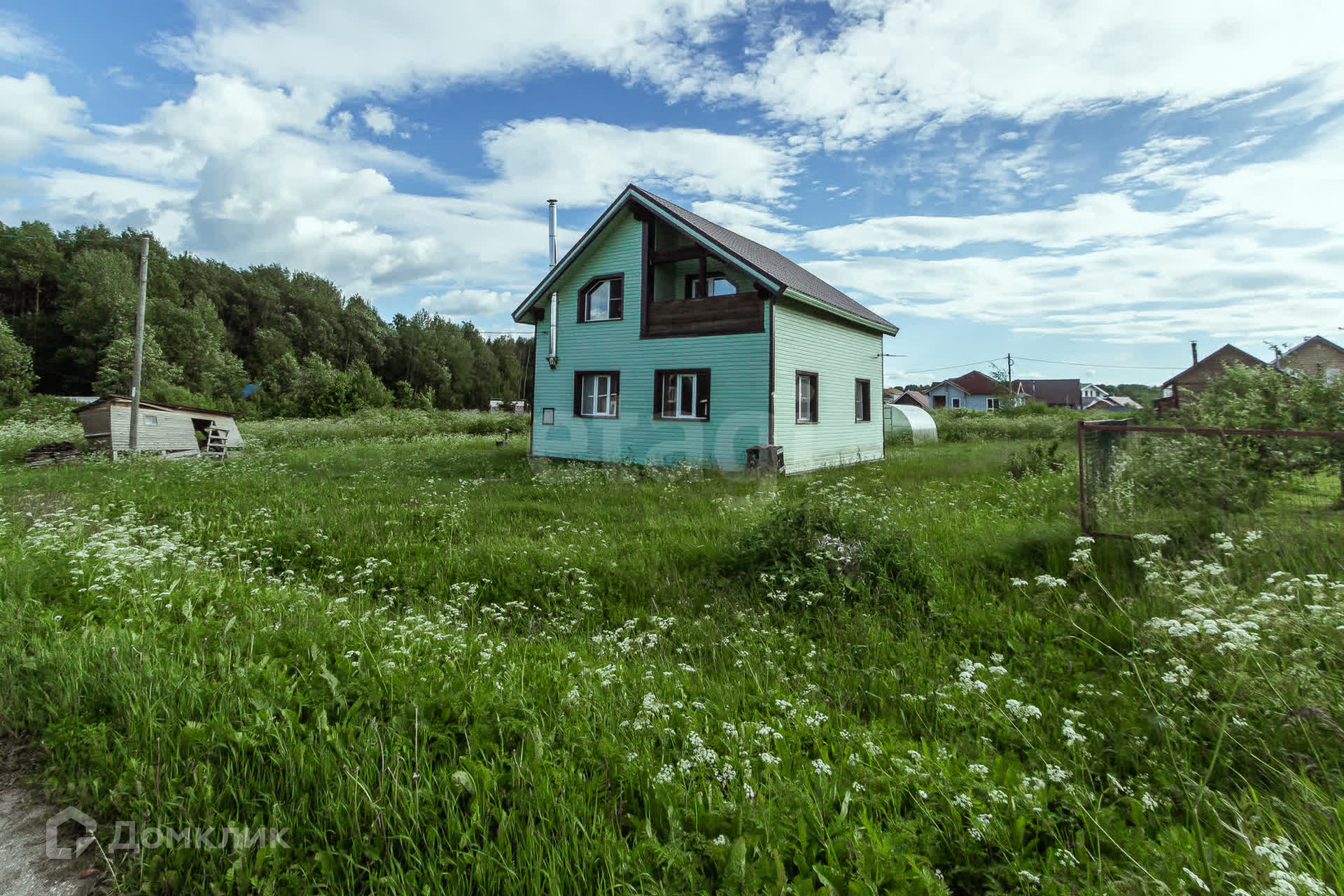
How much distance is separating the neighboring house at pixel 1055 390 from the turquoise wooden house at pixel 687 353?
7934 centimetres

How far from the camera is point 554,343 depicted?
62.7ft

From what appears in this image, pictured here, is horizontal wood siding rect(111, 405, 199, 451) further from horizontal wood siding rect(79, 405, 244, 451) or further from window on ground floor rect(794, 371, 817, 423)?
window on ground floor rect(794, 371, 817, 423)

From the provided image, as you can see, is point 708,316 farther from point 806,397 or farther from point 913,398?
point 913,398

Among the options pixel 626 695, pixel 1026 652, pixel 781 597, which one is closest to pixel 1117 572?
pixel 1026 652

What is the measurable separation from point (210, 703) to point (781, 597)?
4.09 metres

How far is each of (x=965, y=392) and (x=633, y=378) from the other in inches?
3028

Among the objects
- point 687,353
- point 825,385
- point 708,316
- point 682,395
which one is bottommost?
point 682,395

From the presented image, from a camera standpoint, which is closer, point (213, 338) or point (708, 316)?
point (708, 316)

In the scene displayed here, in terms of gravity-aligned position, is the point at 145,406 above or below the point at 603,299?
below

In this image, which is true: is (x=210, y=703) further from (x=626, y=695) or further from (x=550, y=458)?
(x=550, y=458)

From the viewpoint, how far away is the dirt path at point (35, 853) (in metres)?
2.35

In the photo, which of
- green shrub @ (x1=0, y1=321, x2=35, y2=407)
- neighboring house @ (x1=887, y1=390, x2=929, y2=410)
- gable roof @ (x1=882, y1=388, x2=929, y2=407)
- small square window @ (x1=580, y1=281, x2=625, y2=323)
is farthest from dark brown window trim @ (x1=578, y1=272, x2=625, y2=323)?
neighboring house @ (x1=887, y1=390, x2=929, y2=410)

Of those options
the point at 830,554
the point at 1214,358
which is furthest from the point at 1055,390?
the point at 830,554

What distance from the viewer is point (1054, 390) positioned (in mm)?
88062
